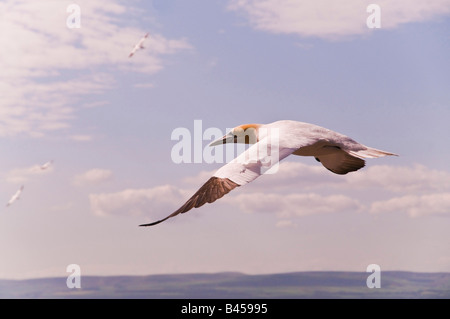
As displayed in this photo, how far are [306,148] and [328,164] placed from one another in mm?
1176

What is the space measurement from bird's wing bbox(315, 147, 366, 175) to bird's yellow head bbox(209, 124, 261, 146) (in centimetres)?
145

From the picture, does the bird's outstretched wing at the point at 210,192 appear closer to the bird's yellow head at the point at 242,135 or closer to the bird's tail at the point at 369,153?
the bird's yellow head at the point at 242,135

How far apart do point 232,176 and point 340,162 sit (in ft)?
12.4

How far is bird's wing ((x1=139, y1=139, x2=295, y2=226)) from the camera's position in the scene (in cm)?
983

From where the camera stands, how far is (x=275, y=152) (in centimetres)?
1042

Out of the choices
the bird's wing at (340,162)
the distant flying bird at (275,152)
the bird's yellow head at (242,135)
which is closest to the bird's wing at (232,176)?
the distant flying bird at (275,152)

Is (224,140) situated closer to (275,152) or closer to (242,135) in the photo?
(242,135)

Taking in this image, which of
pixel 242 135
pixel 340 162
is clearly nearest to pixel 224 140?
pixel 242 135

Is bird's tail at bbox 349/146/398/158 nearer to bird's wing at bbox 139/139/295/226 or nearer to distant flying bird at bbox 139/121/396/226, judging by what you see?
distant flying bird at bbox 139/121/396/226

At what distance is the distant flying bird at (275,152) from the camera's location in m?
9.91

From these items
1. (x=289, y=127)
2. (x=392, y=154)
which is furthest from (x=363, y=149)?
(x=289, y=127)

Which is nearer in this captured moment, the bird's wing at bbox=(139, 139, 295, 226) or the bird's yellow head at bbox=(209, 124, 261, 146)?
the bird's wing at bbox=(139, 139, 295, 226)

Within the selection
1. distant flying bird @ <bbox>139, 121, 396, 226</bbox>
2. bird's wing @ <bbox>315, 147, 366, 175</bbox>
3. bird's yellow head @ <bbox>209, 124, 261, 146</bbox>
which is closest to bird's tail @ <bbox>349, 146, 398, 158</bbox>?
distant flying bird @ <bbox>139, 121, 396, 226</bbox>

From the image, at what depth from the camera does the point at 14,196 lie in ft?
57.5
